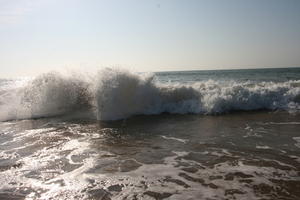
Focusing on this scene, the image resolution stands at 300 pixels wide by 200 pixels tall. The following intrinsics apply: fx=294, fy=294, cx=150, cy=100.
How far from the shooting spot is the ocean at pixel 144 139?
192 inches

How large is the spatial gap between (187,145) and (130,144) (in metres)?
1.50

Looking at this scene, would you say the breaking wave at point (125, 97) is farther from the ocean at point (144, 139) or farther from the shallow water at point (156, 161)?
the shallow water at point (156, 161)

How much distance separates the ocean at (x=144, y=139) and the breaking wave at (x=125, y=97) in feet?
0.16

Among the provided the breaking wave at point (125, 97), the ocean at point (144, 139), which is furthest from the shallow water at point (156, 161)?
the breaking wave at point (125, 97)

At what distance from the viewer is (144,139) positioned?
8242 millimetres

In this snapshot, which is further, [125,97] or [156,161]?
[125,97]

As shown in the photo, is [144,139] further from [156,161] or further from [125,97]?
→ [125,97]

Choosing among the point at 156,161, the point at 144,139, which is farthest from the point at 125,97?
the point at 156,161

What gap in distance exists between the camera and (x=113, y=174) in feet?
18.0

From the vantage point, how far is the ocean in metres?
4.87

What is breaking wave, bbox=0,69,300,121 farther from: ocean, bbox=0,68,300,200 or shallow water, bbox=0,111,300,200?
shallow water, bbox=0,111,300,200

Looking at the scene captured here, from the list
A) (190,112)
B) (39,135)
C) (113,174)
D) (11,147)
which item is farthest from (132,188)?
(190,112)

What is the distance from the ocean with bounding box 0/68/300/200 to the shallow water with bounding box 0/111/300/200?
2 cm

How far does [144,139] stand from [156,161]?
206 cm
